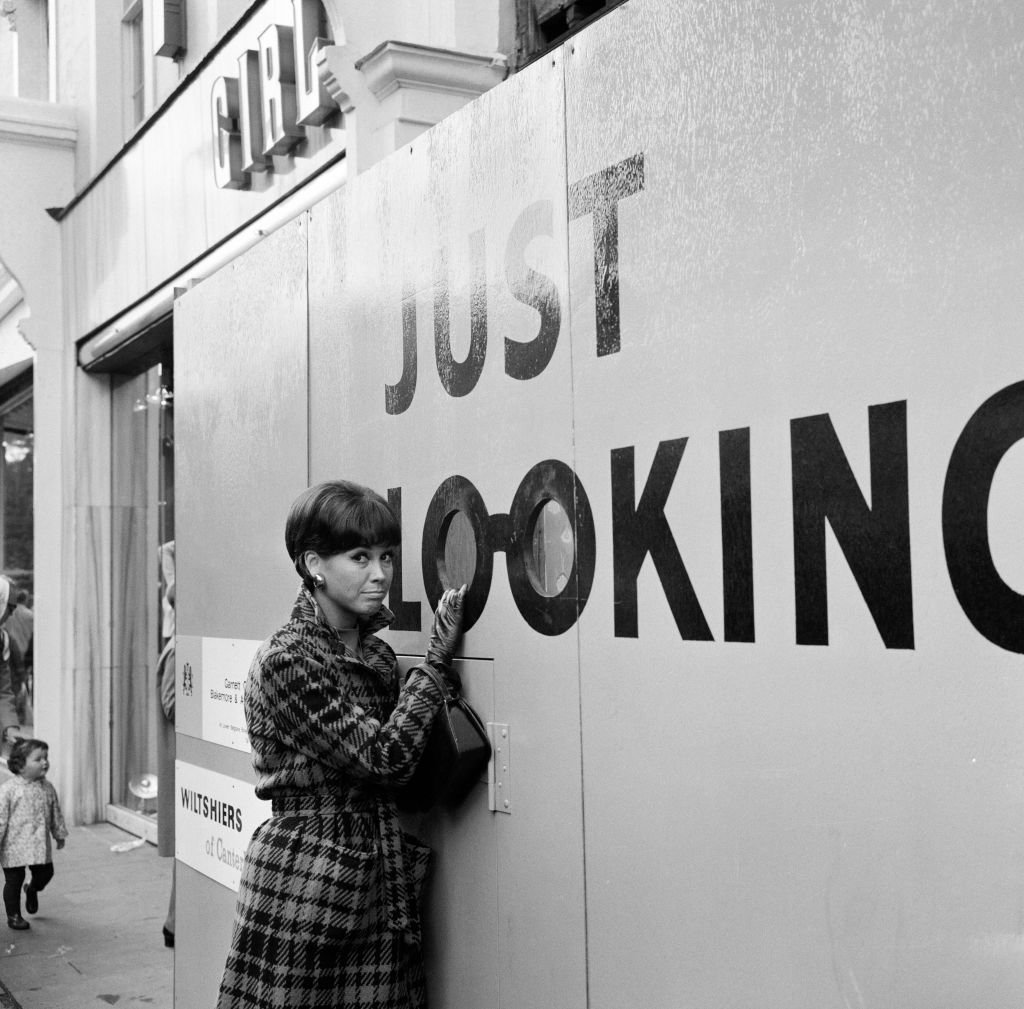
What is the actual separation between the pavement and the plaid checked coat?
10.3ft

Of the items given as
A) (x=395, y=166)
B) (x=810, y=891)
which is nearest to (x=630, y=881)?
(x=810, y=891)

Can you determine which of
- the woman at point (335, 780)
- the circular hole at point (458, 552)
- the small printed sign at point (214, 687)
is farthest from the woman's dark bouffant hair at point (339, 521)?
the small printed sign at point (214, 687)

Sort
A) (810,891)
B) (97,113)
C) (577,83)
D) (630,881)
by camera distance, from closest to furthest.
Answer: (810,891)
(630,881)
(577,83)
(97,113)

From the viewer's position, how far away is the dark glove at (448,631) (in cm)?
282

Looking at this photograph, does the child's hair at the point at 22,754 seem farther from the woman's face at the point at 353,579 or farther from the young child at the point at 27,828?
the woman's face at the point at 353,579

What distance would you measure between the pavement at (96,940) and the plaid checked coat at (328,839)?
3.15 m

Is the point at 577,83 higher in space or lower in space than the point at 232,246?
lower

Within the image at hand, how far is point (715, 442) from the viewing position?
6.98 feet

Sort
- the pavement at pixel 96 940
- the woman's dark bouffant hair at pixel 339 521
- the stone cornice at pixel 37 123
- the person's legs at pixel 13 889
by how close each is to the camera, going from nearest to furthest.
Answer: the woman's dark bouffant hair at pixel 339 521
the pavement at pixel 96 940
the person's legs at pixel 13 889
the stone cornice at pixel 37 123

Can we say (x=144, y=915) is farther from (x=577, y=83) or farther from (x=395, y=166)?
(x=577, y=83)

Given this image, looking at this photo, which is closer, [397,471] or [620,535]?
[620,535]

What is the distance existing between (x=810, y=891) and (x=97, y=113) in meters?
9.53

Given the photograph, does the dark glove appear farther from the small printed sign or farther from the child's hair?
the child's hair

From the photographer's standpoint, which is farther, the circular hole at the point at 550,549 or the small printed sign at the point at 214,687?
the small printed sign at the point at 214,687
